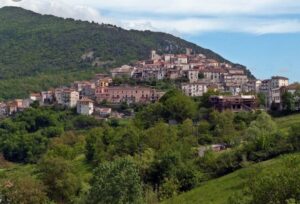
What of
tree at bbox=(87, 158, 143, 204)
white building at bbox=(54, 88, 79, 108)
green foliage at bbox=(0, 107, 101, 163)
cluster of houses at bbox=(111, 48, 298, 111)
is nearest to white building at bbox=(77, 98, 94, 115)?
green foliage at bbox=(0, 107, 101, 163)

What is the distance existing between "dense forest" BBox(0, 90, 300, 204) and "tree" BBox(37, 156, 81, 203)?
0.24 feet

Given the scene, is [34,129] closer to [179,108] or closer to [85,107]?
[85,107]

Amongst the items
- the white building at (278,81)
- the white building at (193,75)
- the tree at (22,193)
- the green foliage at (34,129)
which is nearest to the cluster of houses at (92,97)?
the green foliage at (34,129)

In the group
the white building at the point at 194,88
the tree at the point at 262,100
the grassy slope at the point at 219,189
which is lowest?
the grassy slope at the point at 219,189

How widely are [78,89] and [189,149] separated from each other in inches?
3066

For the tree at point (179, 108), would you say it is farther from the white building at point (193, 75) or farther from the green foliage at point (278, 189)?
the green foliage at point (278, 189)

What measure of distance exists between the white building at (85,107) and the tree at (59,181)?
60.9 meters

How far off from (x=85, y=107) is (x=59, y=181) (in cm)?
6355

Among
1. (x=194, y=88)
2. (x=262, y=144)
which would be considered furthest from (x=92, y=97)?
(x=262, y=144)

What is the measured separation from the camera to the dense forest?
33.8m

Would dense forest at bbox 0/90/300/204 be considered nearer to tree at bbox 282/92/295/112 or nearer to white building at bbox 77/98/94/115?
tree at bbox 282/92/295/112

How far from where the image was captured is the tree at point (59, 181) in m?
43.4

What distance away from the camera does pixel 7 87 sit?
151875 mm

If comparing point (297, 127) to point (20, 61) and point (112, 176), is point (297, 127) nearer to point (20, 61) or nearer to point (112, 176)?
point (112, 176)
